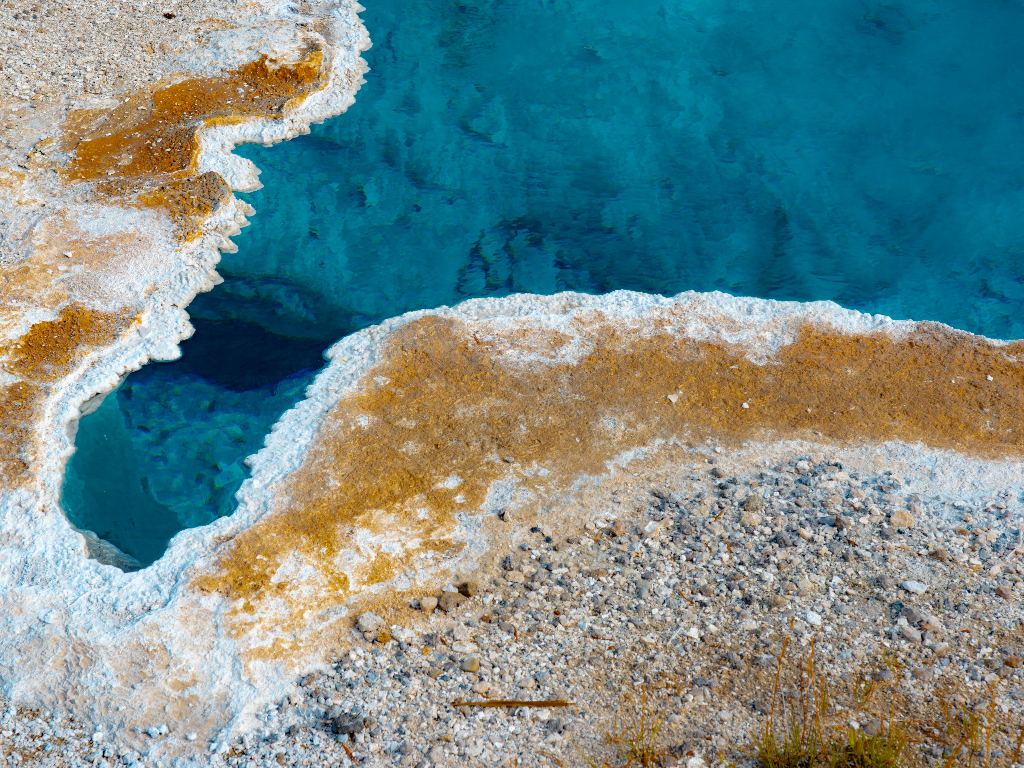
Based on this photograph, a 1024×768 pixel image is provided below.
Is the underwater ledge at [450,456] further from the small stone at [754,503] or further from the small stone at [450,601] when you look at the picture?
the small stone at [754,503]

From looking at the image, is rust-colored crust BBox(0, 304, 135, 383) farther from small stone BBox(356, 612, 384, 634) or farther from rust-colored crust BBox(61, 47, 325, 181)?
small stone BBox(356, 612, 384, 634)

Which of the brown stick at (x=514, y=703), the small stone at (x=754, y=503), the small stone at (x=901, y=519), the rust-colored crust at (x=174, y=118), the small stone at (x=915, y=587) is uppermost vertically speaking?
the small stone at (x=901, y=519)

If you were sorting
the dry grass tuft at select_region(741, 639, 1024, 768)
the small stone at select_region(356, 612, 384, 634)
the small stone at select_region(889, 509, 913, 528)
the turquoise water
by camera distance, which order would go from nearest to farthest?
the dry grass tuft at select_region(741, 639, 1024, 768) < the small stone at select_region(356, 612, 384, 634) < the small stone at select_region(889, 509, 913, 528) < the turquoise water

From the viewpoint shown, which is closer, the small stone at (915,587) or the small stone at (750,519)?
the small stone at (915,587)

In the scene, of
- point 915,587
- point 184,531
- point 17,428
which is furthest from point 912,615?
point 17,428

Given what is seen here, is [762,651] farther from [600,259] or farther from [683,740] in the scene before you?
[600,259]

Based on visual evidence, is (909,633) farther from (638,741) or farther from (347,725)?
(347,725)

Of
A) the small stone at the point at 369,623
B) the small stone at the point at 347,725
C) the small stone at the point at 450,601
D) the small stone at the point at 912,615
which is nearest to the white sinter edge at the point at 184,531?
the small stone at the point at 347,725

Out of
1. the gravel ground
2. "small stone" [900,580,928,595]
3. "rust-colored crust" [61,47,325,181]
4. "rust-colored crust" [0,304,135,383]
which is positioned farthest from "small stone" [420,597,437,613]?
"rust-colored crust" [61,47,325,181]
